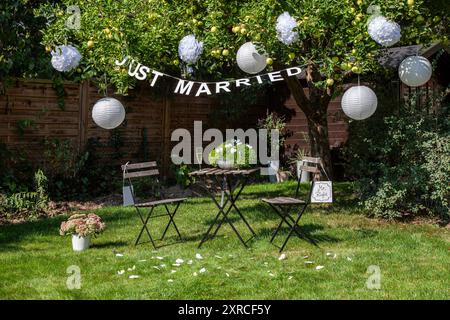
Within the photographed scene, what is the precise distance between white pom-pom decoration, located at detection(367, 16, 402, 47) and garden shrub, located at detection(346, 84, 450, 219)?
7.63 ft

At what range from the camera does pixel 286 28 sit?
5.41m

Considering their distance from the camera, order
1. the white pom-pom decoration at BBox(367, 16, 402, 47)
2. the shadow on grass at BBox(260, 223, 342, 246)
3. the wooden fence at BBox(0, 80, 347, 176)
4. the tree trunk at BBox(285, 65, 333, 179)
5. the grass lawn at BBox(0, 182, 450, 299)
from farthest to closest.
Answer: the wooden fence at BBox(0, 80, 347, 176) → the tree trunk at BBox(285, 65, 333, 179) → the shadow on grass at BBox(260, 223, 342, 246) → the white pom-pom decoration at BBox(367, 16, 402, 47) → the grass lawn at BBox(0, 182, 450, 299)

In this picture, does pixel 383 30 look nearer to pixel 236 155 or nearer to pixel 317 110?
pixel 236 155

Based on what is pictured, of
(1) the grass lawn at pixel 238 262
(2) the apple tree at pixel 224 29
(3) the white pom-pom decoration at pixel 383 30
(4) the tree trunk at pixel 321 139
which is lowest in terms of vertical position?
(1) the grass lawn at pixel 238 262

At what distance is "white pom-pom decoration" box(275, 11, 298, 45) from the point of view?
5.41 m

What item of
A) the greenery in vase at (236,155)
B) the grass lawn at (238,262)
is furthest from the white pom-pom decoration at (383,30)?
the grass lawn at (238,262)

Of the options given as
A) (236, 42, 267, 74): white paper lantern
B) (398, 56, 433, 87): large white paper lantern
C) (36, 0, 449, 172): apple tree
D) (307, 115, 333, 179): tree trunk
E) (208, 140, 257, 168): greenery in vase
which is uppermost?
(36, 0, 449, 172): apple tree

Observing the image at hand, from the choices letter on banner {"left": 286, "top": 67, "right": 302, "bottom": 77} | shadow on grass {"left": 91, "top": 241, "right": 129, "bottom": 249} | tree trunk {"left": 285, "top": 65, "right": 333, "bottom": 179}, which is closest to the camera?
letter on banner {"left": 286, "top": 67, "right": 302, "bottom": 77}

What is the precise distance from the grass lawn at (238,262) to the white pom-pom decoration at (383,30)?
2157 millimetres

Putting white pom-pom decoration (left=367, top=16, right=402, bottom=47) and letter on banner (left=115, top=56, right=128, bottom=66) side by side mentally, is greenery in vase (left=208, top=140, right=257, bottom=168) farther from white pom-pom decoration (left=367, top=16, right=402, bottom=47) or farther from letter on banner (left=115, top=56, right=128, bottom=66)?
white pom-pom decoration (left=367, top=16, right=402, bottom=47)

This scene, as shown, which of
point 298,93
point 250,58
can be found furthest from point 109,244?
point 298,93

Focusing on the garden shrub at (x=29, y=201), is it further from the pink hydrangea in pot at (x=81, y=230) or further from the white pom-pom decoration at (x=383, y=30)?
the white pom-pom decoration at (x=383, y=30)

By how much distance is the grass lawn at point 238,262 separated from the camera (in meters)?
4.46

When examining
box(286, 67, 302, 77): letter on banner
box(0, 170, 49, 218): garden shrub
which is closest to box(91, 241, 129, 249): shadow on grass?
box(0, 170, 49, 218): garden shrub
